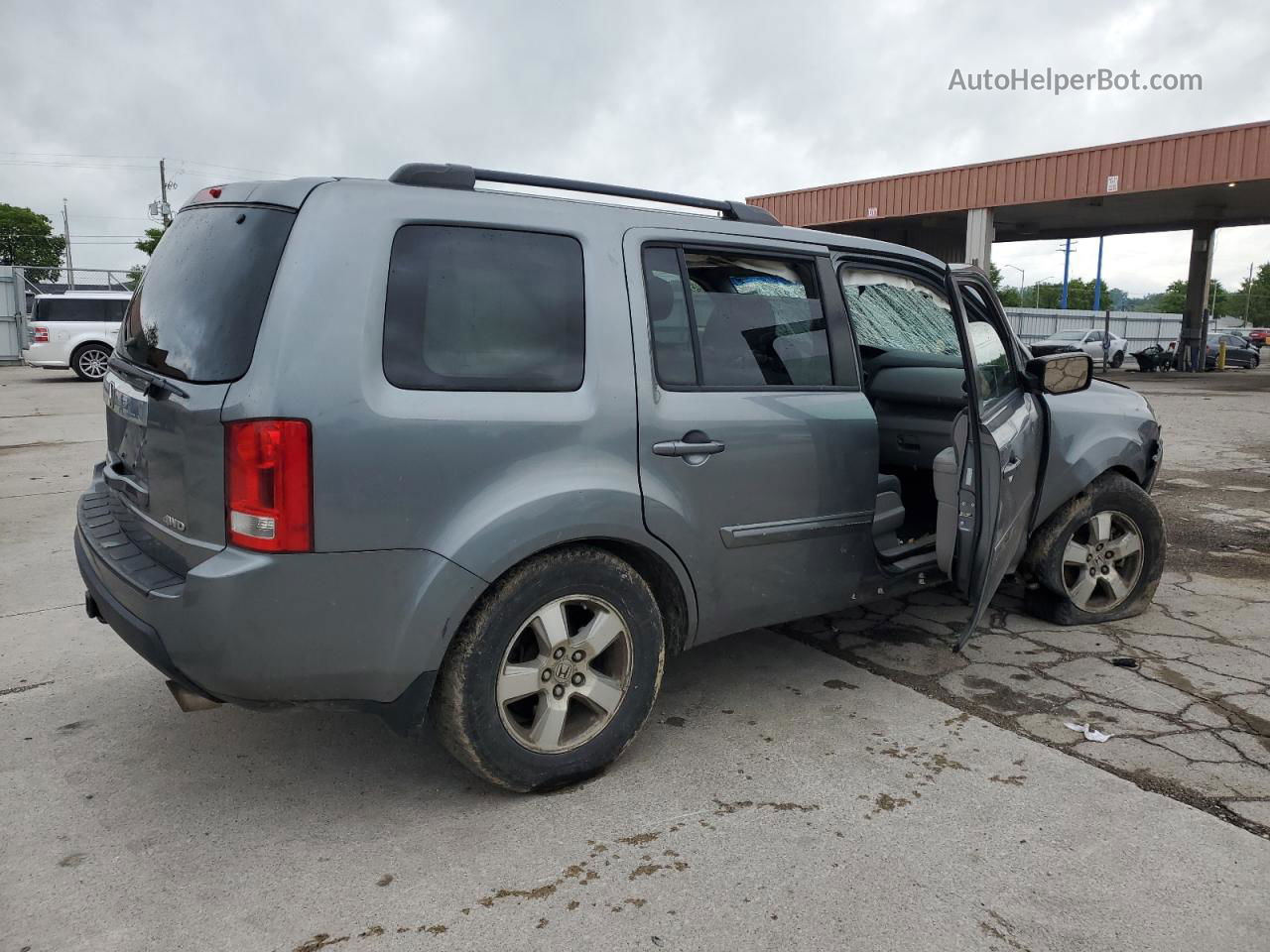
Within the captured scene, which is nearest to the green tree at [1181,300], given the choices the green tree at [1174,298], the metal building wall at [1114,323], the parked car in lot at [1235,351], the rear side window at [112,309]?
the green tree at [1174,298]

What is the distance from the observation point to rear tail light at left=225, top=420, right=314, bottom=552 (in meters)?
2.31

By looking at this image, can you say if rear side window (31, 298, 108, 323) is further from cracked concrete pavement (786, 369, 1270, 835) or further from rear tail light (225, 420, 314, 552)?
rear tail light (225, 420, 314, 552)

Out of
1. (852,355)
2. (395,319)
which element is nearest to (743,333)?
(852,355)

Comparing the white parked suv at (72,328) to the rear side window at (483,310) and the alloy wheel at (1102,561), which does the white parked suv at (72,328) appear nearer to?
the rear side window at (483,310)

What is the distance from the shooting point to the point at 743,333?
10.7ft

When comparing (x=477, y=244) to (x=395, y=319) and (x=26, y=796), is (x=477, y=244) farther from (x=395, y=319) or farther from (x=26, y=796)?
(x=26, y=796)

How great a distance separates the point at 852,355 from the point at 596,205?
1.19 metres

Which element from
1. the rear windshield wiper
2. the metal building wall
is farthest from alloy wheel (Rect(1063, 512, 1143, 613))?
the metal building wall

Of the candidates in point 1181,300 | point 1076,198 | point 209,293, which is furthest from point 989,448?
point 1181,300

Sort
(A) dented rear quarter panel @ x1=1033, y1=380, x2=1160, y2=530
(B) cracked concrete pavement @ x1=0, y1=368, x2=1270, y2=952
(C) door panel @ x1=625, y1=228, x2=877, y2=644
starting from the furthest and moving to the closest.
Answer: (A) dented rear quarter panel @ x1=1033, y1=380, x2=1160, y2=530 → (C) door panel @ x1=625, y1=228, x2=877, y2=644 → (B) cracked concrete pavement @ x1=0, y1=368, x2=1270, y2=952

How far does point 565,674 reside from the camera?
9.18 ft

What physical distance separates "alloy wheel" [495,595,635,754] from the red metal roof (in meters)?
20.6

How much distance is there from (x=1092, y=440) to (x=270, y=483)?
3530 millimetres

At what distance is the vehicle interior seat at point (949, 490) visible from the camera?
3.43 metres
